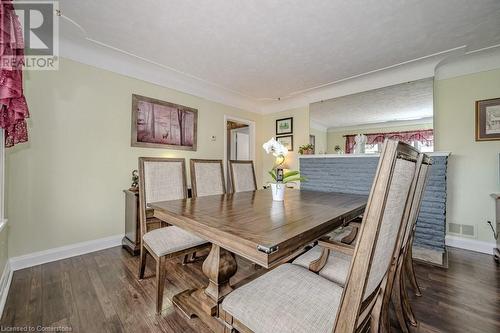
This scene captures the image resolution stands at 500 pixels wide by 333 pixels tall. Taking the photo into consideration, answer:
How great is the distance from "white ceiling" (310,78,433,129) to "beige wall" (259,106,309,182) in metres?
0.22

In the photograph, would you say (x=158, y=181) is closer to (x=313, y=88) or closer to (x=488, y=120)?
(x=313, y=88)

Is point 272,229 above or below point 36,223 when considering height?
above

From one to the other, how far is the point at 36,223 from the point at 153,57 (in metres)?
2.33

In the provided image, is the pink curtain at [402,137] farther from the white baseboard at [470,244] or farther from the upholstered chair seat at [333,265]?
the upholstered chair seat at [333,265]

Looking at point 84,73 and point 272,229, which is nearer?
point 272,229

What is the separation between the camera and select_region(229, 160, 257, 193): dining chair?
2.52 m

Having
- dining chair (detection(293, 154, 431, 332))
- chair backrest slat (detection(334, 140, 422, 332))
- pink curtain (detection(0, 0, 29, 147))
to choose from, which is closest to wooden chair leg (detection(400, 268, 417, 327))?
dining chair (detection(293, 154, 431, 332))

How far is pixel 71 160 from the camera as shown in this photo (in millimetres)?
2393

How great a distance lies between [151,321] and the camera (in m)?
1.36

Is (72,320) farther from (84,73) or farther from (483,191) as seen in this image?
(483,191)

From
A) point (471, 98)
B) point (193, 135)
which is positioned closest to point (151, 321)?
point (193, 135)

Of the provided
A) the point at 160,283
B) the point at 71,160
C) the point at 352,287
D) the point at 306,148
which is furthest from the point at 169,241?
the point at 306,148

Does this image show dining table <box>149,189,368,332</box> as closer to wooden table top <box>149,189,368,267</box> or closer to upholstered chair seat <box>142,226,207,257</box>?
wooden table top <box>149,189,368,267</box>

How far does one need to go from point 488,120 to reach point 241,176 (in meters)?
3.24
